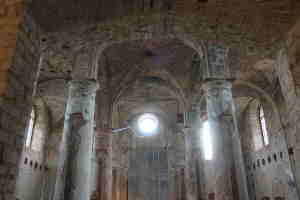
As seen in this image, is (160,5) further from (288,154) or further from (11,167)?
Result: (288,154)

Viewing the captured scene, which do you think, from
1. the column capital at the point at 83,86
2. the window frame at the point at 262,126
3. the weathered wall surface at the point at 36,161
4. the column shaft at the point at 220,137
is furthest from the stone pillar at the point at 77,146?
the window frame at the point at 262,126

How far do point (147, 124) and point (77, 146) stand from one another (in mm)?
11728

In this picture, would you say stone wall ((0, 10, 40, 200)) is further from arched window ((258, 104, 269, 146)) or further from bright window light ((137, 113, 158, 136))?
bright window light ((137, 113, 158, 136))

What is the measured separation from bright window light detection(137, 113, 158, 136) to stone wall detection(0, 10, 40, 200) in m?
14.7

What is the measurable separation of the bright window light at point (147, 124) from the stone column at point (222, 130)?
11.0 metres

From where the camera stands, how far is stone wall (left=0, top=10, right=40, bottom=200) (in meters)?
2.85

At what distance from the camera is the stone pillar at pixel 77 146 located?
6.25 meters

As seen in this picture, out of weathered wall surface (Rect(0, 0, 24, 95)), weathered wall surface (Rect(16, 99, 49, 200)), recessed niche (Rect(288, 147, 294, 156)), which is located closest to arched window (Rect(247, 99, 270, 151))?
recessed niche (Rect(288, 147, 294, 156))

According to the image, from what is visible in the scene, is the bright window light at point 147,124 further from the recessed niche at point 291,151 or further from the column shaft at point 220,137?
the column shaft at point 220,137

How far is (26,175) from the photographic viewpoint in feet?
44.0

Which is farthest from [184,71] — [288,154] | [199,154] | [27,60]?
[27,60]

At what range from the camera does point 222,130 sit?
267 inches

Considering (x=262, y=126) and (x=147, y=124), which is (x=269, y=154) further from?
(x=147, y=124)

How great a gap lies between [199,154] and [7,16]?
9.81m
